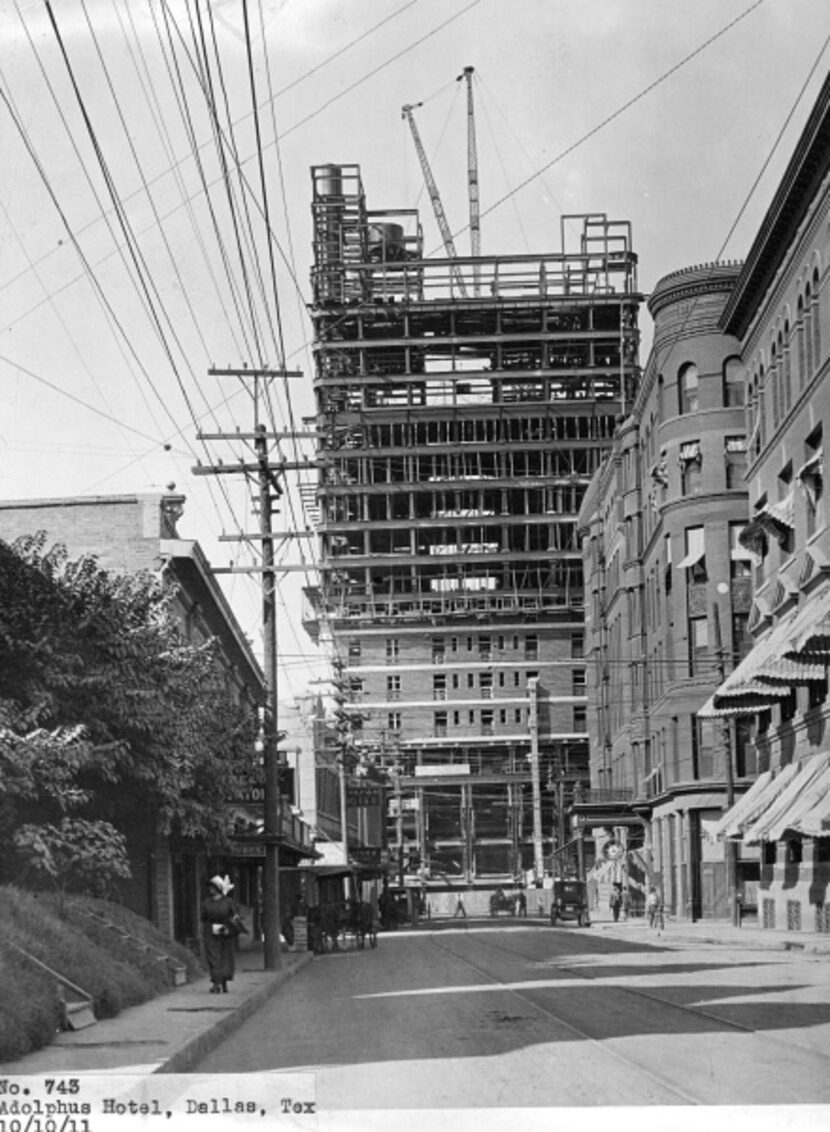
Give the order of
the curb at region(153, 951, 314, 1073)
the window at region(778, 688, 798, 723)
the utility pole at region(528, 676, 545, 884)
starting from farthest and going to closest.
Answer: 1. the utility pole at region(528, 676, 545, 884)
2. the window at region(778, 688, 798, 723)
3. the curb at region(153, 951, 314, 1073)

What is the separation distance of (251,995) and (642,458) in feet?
176

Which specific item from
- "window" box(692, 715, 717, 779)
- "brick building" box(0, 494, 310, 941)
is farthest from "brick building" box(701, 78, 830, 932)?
"window" box(692, 715, 717, 779)

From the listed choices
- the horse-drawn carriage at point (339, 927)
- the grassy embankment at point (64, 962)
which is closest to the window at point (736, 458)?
the horse-drawn carriage at point (339, 927)

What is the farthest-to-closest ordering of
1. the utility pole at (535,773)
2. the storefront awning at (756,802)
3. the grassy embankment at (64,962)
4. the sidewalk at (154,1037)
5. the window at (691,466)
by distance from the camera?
the utility pole at (535,773) < the window at (691,466) < the storefront awning at (756,802) < the grassy embankment at (64,962) < the sidewalk at (154,1037)

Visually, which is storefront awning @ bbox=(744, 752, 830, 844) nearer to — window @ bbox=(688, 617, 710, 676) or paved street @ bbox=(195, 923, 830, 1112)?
paved street @ bbox=(195, 923, 830, 1112)

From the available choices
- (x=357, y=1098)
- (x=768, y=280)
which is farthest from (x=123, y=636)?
(x=768, y=280)

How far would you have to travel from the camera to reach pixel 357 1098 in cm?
1355

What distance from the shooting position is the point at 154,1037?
17.9 meters

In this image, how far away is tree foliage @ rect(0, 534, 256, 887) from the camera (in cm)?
2659

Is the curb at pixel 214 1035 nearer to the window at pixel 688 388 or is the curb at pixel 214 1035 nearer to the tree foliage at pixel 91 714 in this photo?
the tree foliage at pixel 91 714

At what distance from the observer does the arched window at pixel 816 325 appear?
4362cm

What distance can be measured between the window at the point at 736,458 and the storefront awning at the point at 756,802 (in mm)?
16618

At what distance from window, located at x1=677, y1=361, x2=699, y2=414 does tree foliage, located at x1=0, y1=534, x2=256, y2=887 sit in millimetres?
35396

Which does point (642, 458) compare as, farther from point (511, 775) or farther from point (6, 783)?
point (6, 783)
